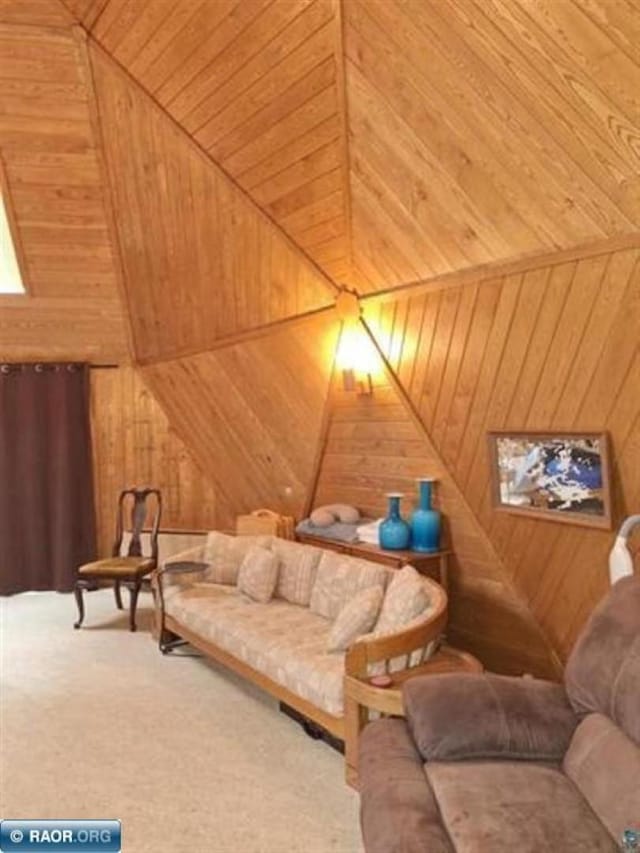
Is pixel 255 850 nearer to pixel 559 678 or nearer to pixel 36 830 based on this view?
pixel 36 830

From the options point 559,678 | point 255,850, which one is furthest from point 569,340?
point 255,850

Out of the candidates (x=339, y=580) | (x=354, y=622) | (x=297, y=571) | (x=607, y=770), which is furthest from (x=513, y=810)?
(x=297, y=571)

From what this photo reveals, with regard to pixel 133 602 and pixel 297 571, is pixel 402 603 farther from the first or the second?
pixel 133 602

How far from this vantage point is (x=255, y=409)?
5.64 metres

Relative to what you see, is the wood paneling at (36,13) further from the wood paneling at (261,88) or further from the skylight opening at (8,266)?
the skylight opening at (8,266)

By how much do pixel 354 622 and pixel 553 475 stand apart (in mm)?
1237

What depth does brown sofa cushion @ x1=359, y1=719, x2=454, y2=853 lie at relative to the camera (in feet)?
6.51

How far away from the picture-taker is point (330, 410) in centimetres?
491

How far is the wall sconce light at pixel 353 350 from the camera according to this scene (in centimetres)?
419

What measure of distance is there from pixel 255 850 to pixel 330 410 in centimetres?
271

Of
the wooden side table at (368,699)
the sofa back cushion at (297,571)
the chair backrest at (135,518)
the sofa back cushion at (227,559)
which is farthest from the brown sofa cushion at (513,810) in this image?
the chair backrest at (135,518)

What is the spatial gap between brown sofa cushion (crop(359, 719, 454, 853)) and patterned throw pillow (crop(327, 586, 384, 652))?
107cm

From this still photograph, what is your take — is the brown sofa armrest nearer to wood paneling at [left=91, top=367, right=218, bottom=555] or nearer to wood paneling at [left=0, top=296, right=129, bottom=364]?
wood paneling at [left=0, top=296, right=129, bottom=364]

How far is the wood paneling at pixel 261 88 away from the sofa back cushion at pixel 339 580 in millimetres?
1654
